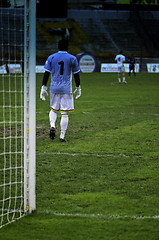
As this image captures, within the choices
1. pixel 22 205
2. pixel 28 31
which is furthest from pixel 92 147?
pixel 28 31

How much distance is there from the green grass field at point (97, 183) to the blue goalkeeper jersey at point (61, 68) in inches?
43.6

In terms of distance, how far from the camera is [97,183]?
21.8 ft

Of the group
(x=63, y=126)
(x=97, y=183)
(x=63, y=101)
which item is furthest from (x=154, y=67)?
(x=97, y=183)

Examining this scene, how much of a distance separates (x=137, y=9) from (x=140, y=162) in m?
45.3

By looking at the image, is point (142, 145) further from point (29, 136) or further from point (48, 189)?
point (29, 136)

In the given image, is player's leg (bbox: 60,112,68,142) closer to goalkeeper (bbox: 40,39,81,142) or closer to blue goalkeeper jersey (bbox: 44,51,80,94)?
goalkeeper (bbox: 40,39,81,142)

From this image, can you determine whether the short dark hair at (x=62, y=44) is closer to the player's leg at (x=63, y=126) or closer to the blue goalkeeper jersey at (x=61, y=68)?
the blue goalkeeper jersey at (x=61, y=68)

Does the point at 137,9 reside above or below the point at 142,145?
above

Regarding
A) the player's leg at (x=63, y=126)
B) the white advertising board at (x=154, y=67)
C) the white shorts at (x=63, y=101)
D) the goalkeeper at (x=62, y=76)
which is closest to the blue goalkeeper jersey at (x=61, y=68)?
the goalkeeper at (x=62, y=76)

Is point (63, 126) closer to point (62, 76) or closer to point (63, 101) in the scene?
point (63, 101)

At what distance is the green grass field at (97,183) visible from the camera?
474 cm

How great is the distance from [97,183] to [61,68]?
3917 mm

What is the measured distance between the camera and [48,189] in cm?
629

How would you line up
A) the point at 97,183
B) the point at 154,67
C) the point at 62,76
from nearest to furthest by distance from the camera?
the point at 97,183
the point at 62,76
the point at 154,67
